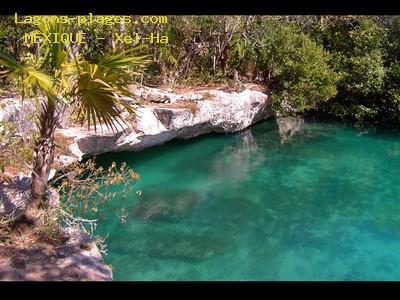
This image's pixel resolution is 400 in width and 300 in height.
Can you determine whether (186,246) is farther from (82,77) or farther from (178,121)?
(178,121)

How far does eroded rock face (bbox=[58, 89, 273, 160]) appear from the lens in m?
11.1

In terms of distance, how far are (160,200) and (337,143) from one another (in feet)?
24.9

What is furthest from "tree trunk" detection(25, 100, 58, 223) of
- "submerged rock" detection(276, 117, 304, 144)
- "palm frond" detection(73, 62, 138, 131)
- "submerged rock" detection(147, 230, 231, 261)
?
"submerged rock" detection(276, 117, 304, 144)

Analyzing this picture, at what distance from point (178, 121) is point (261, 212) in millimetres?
4449

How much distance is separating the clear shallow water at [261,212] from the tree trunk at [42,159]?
6.43 ft

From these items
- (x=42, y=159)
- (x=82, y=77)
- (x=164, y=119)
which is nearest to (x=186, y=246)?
(x=42, y=159)

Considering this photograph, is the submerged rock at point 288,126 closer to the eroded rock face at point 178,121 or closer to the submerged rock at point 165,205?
the eroded rock face at point 178,121

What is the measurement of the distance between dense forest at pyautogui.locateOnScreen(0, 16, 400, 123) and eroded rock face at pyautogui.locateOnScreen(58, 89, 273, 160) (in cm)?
130

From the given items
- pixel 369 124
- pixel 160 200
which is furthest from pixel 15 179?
pixel 369 124

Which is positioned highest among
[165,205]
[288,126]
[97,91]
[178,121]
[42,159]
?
[97,91]

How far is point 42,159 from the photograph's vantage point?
612 cm

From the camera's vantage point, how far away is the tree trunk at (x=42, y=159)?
19.4 ft

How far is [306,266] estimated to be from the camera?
7.84 metres

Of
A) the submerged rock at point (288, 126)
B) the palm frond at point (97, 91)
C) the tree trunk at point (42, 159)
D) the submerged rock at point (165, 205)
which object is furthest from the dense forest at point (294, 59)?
the palm frond at point (97, 91)
